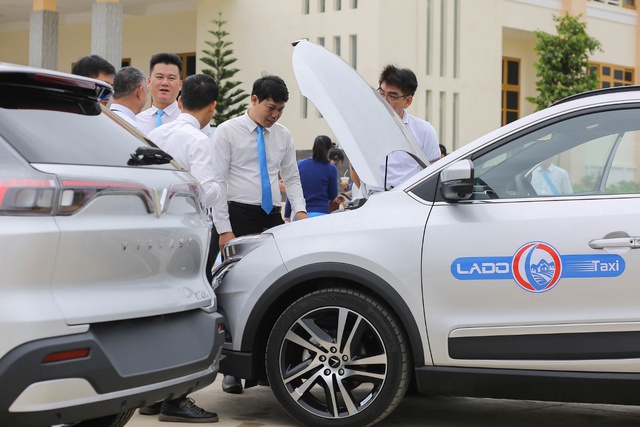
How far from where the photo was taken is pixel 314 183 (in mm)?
10781

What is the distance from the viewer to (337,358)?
537 centimetres

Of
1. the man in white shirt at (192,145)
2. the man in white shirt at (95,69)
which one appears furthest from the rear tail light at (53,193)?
the man in white shirt at (95,69)

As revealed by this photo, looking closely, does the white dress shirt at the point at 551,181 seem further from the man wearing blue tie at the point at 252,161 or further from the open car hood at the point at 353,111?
the man wearing blue tie at the point at 252,161

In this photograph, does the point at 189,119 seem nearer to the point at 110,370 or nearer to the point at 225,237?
the point at 225,237

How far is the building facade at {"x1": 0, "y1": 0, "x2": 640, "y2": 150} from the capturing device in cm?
2848

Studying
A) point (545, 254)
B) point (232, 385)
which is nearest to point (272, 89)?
point (232, 385)

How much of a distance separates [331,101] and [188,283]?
6.68ft

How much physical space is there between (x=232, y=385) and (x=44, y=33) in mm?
26434

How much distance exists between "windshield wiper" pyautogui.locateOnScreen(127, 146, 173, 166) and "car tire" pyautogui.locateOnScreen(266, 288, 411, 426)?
1510 millimetres

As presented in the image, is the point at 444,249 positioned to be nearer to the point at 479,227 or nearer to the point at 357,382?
the point at 479,227

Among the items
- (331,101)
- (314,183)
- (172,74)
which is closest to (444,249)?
(331,101)

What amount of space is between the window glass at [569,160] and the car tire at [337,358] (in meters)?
0.88

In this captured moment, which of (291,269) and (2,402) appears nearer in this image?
(2,402)

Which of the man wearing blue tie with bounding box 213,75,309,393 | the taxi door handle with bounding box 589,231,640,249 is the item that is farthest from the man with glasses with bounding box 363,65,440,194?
the taxi door handle with bounding box 589,231,640,249
